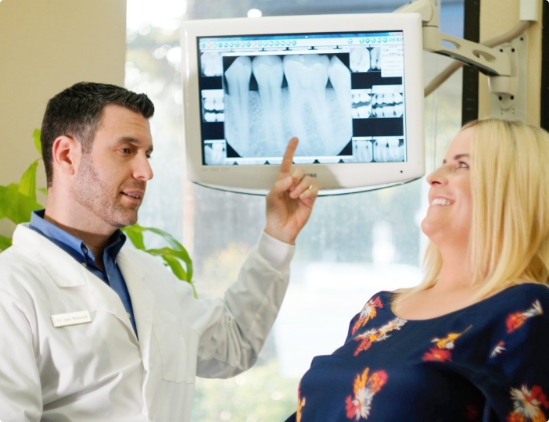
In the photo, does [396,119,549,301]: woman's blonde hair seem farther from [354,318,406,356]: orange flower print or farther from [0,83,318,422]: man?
[0,83,318,422]: man

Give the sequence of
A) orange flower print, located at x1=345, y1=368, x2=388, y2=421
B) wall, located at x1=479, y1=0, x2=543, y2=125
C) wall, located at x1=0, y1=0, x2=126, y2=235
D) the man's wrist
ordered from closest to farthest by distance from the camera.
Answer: orange flower print, located at x1=345, y1=368, x2=388, y2=421 < the man's wrist < wall, located at x1=479, y1=0, x2=543, y2=125 < wall, located at x1=0, y1=0, x2=126, y2=235

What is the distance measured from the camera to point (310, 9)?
2.78 meters

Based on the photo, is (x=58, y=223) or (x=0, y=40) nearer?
(x=58, y=223)

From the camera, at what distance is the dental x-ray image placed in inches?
72.0

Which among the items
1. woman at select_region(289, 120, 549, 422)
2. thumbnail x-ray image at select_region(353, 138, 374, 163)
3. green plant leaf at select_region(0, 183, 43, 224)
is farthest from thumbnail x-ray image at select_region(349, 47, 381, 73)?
green plant leaf at select_region(0, 183, 43, 224)

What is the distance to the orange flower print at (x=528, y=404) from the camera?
4.13 feet

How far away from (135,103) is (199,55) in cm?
22

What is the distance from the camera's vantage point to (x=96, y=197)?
5.57ft

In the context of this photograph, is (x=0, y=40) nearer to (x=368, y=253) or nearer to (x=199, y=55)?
(x=199, y=55)

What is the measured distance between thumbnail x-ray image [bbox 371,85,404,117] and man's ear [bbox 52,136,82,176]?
0.77 m

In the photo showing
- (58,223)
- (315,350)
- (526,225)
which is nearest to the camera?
(526,225)

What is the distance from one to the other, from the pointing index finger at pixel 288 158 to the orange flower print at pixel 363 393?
23.6 inches

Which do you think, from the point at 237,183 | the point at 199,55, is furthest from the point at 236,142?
the point at 199,55

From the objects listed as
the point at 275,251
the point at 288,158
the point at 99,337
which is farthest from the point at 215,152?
the point at 99,337
